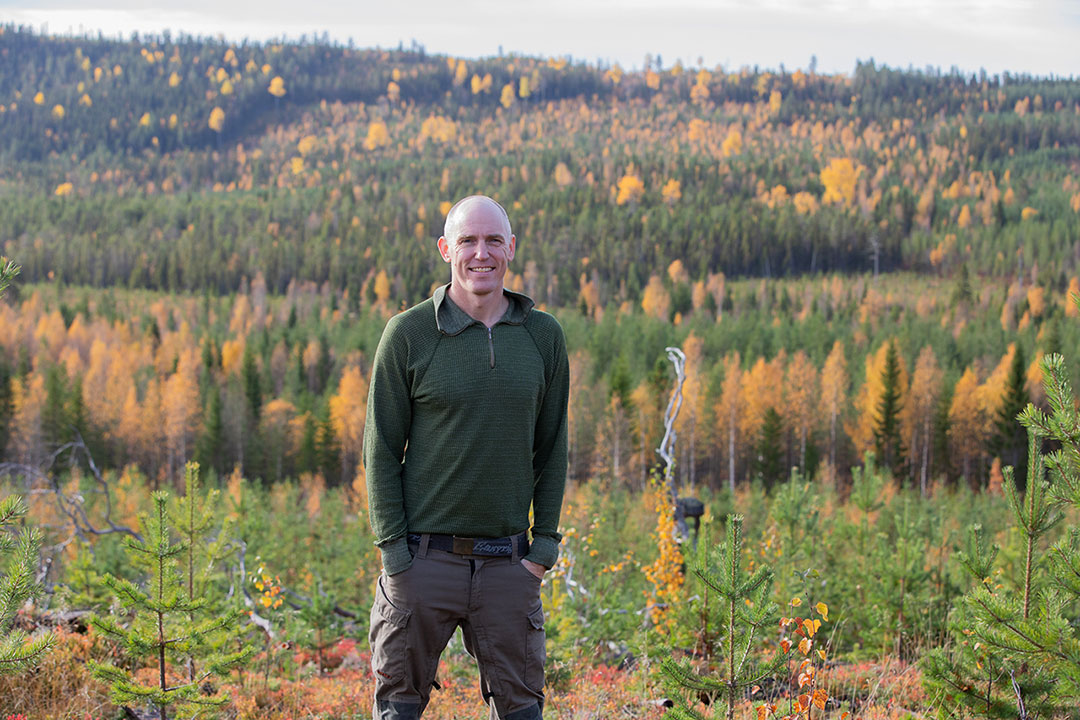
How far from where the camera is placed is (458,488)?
12.9ft

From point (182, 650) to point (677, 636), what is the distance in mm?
3647

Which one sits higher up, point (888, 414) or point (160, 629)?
point (160, 629)

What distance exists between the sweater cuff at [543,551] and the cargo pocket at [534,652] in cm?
22

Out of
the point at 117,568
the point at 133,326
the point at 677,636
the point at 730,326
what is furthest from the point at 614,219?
the point at 677,636

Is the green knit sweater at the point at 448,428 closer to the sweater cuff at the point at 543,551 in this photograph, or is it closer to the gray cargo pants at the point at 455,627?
the sweater cuff at the point at 543,551

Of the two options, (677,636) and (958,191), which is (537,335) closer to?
(677,636)

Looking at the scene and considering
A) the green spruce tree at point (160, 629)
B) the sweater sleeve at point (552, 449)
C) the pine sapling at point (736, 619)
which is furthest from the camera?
the green spruce tree at point (160, 629)

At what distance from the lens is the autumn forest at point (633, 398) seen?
648 centimetres

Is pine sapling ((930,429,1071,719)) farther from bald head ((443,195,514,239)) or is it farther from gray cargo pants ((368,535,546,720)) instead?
bald head ((443,195,514,239))

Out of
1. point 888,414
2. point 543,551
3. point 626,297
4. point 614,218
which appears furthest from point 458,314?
point 614,218

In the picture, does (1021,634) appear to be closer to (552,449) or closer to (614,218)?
(552,449)

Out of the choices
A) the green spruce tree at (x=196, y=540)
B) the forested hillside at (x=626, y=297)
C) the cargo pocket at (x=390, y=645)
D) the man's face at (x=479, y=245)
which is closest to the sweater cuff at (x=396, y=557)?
the cargo pocket at (x=390, y=645)

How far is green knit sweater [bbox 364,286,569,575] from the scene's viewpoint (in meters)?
3.92

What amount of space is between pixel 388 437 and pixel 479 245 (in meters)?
0.97
